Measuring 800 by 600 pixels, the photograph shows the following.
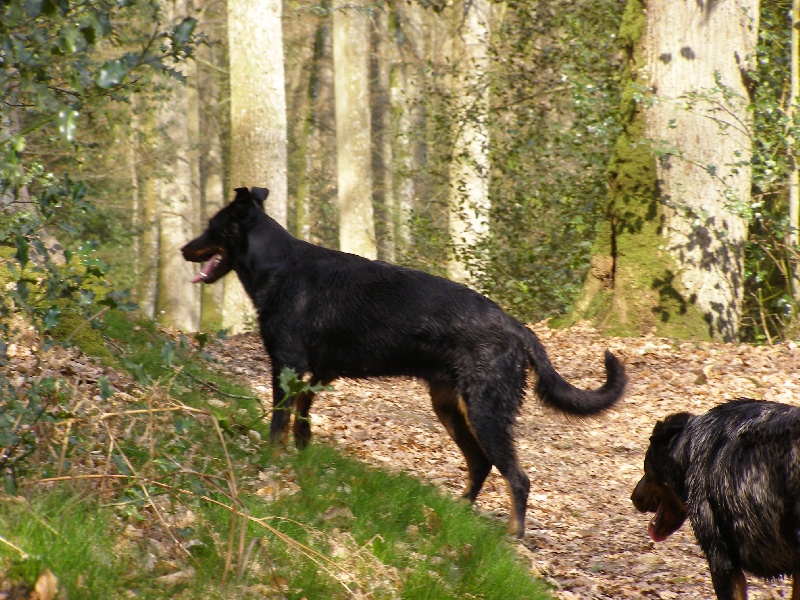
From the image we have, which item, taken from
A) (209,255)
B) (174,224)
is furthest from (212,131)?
(209,255)

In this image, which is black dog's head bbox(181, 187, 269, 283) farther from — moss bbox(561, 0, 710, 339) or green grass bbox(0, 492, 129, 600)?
moss bbox(561, 0, 710, 339)

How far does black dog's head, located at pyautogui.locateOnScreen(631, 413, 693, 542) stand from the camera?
4.91 metres

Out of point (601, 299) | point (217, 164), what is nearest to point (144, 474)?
point (601, 299)

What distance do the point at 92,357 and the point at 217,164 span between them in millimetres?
18284

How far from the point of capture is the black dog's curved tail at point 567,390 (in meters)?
6.30

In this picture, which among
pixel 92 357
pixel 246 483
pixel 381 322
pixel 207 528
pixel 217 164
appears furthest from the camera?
pixel 217 164

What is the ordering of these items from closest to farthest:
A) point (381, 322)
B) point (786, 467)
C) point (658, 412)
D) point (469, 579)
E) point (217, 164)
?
point (786, 467) < point (469, 579) < point (381, 322) < point (658, 412) < point (217, 164)

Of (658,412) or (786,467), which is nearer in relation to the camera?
(786,467)

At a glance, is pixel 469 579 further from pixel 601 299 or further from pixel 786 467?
pixel 601 299

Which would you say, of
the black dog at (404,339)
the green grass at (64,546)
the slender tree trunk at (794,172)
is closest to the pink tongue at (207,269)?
the black dog at (404,339)

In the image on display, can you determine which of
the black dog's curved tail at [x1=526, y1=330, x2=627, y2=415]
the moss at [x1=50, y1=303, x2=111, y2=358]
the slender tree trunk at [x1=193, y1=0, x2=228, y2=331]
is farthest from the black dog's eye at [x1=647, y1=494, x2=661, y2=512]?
the slender tree trunk at [x1=193, y1=0, x2=228, y2=331]

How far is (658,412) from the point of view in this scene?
956cm

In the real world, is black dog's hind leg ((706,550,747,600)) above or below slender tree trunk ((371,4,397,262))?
below

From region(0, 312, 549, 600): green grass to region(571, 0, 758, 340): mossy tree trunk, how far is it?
6346mm
